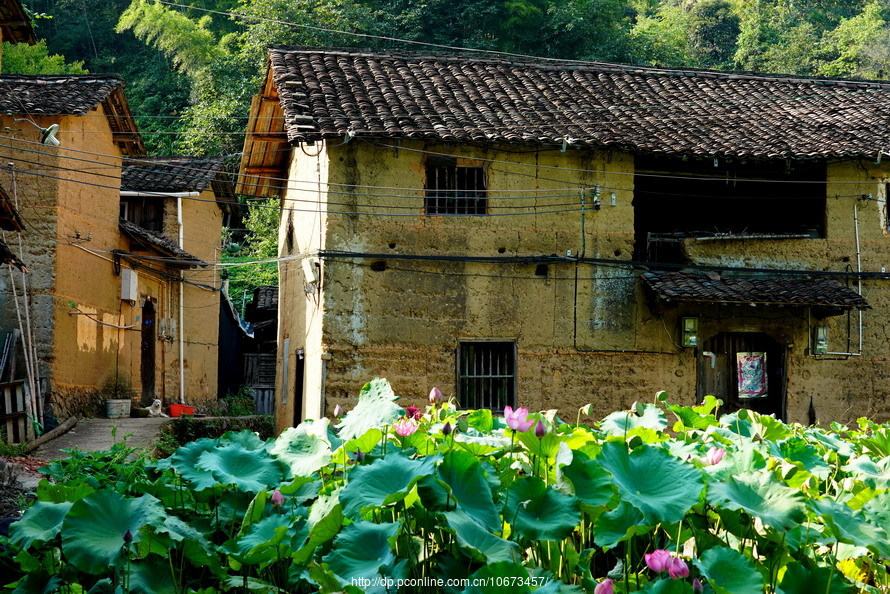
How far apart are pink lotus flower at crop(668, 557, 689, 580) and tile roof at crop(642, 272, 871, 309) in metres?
10.4

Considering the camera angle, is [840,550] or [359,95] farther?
[359,95]

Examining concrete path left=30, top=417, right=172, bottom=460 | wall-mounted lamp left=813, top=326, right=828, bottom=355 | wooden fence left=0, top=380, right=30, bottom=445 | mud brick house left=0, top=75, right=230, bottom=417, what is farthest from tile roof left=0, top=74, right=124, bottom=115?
wall-mounted lamp left=813, top=326, right=828, bottom=355

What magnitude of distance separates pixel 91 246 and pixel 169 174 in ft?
15.5

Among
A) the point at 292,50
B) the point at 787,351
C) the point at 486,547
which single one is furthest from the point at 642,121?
the point at 486,547

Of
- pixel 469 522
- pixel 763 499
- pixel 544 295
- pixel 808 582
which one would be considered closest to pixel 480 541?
pixel 469 522

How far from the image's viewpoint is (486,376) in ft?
43.3

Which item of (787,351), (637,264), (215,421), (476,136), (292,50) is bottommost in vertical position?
(215,421)

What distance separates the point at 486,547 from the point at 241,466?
4.07ft

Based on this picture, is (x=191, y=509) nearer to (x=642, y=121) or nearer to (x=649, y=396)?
(x=649, y=396)

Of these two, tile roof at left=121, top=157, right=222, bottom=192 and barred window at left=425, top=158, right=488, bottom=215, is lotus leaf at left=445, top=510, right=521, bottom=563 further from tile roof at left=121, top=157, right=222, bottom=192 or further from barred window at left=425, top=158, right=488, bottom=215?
tile roof at left=121, top=157, right=222, bottom=192

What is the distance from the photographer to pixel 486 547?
297cm

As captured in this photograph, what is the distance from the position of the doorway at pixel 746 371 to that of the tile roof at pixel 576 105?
2889 millimetres

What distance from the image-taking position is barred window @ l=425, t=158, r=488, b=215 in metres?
13.4

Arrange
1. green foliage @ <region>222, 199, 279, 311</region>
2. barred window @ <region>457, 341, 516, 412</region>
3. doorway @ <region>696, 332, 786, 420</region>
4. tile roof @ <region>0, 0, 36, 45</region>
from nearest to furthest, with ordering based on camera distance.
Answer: tile roof @ <region>0, 0, 36, 45</region>
barred window @ <region>457, 341, 516, 412</region>
doorway @ <region>696, 332, 786, 420</region>
green foliage @ <region>222, 199, 279, 311</region>
